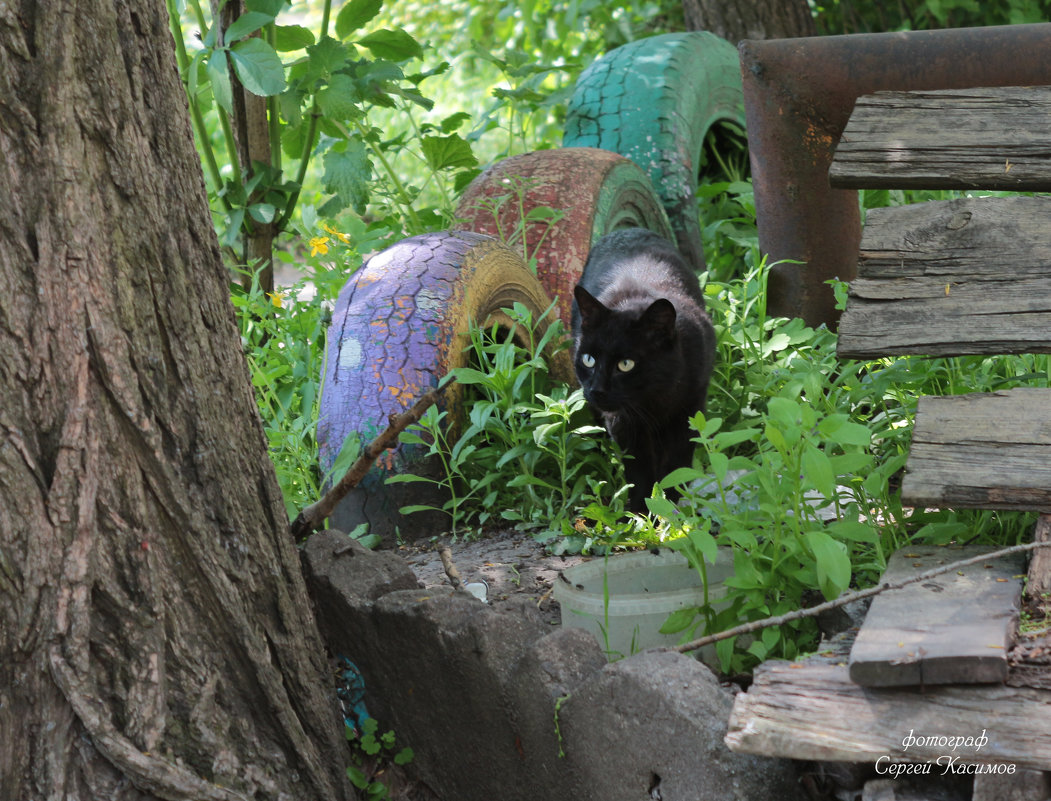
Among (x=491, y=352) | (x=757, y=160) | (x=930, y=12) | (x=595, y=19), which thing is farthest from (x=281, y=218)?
(x=930, y=12)

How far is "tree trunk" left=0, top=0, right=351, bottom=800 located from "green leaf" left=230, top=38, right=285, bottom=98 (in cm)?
205

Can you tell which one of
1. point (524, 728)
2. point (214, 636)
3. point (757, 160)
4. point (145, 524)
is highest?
point (757, 160)

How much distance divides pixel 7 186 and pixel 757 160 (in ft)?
9.36

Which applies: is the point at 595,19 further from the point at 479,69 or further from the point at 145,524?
the point at 145,524

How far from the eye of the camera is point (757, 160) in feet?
12.3

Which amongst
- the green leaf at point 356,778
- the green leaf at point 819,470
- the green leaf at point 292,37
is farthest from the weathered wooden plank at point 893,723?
the green leaf at point 292,37

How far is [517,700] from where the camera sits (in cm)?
175

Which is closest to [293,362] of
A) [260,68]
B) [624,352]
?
[260,68]

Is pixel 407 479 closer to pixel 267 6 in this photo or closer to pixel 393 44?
pixel 267 6

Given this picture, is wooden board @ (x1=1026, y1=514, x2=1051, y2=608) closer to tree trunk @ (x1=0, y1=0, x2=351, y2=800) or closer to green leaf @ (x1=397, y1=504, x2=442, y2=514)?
tree trunk @ (x1=0, y1=0, x2=351, y2=800)

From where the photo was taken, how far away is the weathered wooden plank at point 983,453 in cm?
171

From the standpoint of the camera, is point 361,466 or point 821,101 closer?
point 361,466

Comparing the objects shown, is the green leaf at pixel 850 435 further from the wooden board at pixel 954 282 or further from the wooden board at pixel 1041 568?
the wooden board at pixel 1041 568

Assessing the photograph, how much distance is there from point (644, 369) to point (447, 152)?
1885 millimetres
